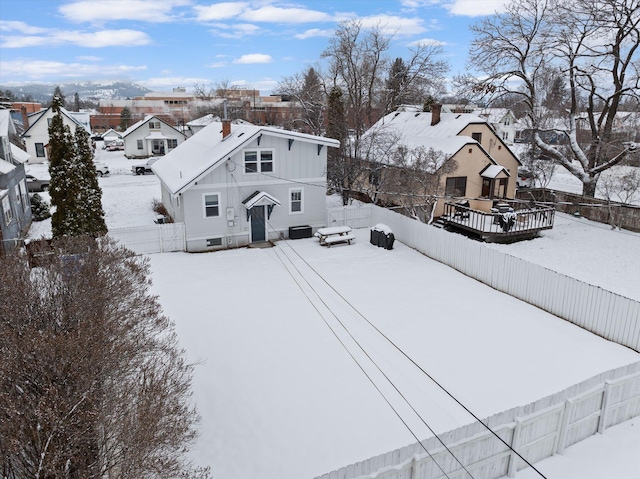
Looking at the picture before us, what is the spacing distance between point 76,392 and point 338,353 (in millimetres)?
7389

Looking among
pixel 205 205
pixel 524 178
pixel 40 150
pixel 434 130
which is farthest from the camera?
pixel 40 150

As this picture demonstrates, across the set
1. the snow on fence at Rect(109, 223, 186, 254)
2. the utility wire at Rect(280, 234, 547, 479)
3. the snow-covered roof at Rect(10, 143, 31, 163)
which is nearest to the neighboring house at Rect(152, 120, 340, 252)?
the snow on fence at Rect(109, 223, 186, 254)

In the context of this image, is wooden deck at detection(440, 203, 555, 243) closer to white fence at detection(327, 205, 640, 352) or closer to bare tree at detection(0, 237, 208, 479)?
white fence at detection(327, 205, 640, 352)

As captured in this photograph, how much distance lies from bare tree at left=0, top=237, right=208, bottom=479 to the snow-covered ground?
9.28 ft

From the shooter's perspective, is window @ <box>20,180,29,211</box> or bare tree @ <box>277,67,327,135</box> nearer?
window @ <box>20,180,29,211</box>

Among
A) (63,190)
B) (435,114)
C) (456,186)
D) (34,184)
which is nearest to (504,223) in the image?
(456,186)

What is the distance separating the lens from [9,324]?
20.2ft

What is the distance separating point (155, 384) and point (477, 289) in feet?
42.4

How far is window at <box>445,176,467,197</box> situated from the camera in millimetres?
25500

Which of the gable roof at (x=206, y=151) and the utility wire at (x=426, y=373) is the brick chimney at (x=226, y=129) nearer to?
the gable roof at (x=206, y=151)

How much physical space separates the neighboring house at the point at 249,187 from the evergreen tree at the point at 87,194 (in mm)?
3006

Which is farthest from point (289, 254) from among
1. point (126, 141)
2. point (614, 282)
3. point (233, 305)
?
point (126, 141)

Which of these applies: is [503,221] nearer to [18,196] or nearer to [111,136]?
[18,196]

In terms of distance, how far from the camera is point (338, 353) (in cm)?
1175
